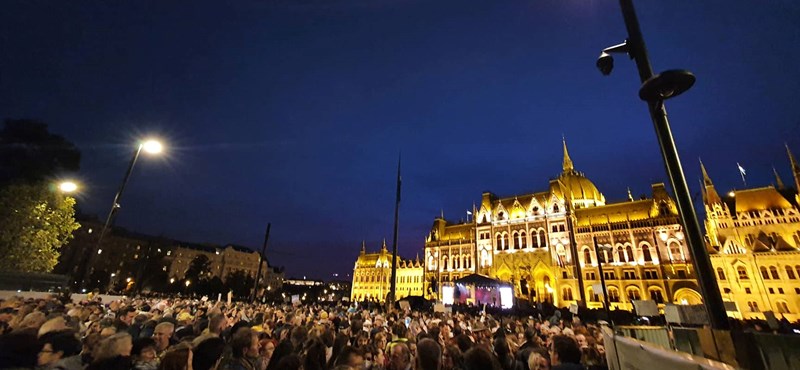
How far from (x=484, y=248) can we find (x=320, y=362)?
185 ft

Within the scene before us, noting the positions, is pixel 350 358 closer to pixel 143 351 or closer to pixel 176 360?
pixel 176 360

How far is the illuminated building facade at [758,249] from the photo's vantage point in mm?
41875

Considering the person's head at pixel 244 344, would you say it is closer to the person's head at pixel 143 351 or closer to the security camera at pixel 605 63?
the person's head at pixel 143 351

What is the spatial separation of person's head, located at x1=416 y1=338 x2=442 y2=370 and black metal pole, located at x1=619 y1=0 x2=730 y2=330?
2.80m

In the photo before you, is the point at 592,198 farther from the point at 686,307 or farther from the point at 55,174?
the point at 55,174

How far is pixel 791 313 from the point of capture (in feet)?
135

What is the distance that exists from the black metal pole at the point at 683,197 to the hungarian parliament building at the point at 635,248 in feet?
122

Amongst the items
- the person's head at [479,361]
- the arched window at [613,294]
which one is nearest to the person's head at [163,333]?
the person's head at [479,361]

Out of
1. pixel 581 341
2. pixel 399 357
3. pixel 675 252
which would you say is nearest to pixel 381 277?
pixel 675 252

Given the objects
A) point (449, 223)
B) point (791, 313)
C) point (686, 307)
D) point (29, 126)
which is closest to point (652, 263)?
point (791, 313)

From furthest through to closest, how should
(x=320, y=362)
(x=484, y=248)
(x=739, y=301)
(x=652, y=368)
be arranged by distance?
1. (x=484, y=248)
2. (x=739, y=301)
3. (x=320, y=362)
4. (x=652, y=368)

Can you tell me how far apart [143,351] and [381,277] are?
90.4 metres

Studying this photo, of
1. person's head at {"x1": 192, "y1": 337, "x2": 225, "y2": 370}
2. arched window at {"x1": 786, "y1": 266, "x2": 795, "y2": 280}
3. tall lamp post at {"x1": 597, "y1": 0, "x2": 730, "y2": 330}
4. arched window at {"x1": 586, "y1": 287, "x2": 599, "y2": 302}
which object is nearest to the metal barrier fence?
tall lamp post at {"x1": 597, "y1": 0, "x2": 730, "y2": 330}

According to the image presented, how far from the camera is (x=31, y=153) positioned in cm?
2292
